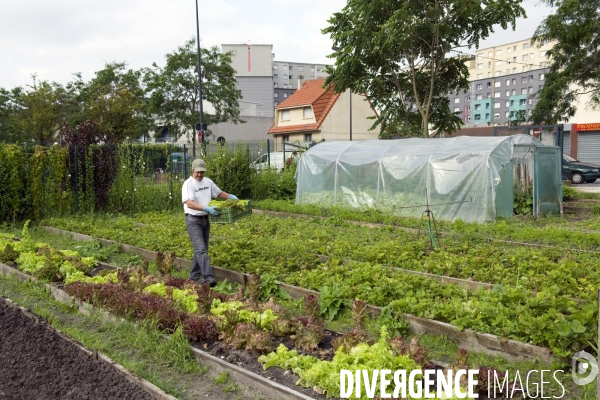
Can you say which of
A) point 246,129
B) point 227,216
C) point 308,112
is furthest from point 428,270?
point 246,129

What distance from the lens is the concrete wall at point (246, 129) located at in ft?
174

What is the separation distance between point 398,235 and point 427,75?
12953mm

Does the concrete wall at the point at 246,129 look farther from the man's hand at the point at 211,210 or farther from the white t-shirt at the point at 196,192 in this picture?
the man's hand at the point at 211,210

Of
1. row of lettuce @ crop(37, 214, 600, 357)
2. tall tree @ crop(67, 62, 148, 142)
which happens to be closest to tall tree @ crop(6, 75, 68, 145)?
tall tree @ crop(67, 62, 148, 142)

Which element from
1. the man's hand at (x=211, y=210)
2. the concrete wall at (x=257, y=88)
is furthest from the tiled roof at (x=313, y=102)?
the man's hand at (x=211, y=210)

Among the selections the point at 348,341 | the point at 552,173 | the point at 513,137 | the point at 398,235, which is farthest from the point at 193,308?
the point at 552,173

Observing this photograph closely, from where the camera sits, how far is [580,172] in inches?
1095

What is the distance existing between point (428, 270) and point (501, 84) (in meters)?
89.1

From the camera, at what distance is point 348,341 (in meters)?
4.79

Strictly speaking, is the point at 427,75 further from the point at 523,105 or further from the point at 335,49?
the point at 523,105

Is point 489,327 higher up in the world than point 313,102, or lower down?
lower down

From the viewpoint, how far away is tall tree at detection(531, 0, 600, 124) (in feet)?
80.0

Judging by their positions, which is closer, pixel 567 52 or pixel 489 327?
pixel 489 327

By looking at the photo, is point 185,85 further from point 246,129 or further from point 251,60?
point 251,60
